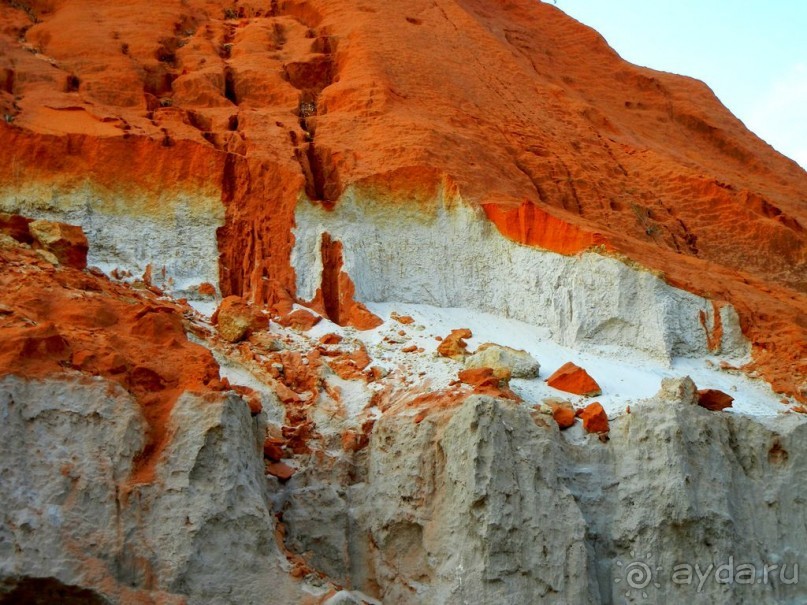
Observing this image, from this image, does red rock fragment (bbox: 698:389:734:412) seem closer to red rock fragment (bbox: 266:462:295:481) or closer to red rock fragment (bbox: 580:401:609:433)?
red rock fragment (bbox: 580:401:609:433)

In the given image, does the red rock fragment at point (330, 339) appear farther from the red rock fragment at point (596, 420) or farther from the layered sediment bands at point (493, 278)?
the red rock fragment at point (596, 420)

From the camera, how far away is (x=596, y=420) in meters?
15.1

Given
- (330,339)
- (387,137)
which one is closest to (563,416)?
(330,339)

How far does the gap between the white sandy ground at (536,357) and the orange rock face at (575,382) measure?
13cm

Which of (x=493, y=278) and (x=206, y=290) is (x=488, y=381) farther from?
(x=206, y=290)

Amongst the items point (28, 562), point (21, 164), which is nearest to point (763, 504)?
point (28, 562)

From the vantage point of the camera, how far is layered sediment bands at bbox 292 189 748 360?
18.1 meters

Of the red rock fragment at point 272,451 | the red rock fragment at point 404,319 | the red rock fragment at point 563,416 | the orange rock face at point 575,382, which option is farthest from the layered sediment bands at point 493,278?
the red rock fragment at point 272,451

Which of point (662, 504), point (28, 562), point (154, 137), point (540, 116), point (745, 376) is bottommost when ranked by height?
point (28, 562)

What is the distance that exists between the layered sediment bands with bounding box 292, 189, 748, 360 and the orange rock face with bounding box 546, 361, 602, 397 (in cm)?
172

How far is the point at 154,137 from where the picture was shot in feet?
65.0

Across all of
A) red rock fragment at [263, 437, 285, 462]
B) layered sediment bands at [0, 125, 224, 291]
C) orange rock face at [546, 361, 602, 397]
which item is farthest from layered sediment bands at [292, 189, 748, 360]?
red rock fragment at [263, 437, 285, 462]

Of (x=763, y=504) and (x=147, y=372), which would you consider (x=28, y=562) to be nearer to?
(x=147, y=372)

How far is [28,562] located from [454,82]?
16393 mm
